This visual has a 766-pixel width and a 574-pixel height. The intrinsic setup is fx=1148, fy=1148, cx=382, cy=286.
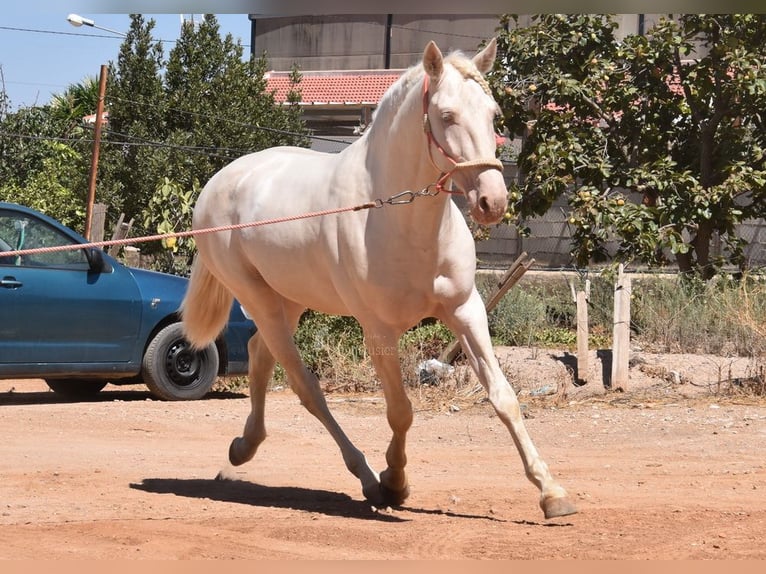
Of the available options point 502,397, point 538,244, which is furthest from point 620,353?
point 538,244

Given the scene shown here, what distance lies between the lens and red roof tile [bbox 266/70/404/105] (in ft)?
94.2

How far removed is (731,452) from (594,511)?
2711mm

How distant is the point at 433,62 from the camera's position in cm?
577

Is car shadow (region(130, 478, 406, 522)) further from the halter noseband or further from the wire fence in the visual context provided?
the wire fence

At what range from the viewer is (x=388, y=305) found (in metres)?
6.07

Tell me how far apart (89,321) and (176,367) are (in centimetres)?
116

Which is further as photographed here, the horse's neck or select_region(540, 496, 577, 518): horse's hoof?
the horse's neck

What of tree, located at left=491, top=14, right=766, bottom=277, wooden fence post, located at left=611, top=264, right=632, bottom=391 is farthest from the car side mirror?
tree, located at left=491, top=14, right=766, bottom=277

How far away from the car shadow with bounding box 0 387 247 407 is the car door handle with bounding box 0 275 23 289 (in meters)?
1.78

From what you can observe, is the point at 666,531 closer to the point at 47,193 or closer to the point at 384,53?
the point at 47,193

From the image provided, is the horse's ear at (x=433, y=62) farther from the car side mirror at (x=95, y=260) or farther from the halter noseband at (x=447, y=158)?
the car side mirror at (x=95, y=260)

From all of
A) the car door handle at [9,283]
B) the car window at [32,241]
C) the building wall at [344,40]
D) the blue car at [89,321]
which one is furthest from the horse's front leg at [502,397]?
the building wall at [344,40]

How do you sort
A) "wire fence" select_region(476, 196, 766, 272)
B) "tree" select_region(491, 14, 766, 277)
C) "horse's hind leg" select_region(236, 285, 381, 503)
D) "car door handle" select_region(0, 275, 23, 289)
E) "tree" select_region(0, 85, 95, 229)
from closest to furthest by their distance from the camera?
"horse's hind leg" select_region(236, 285, 381, 503) < "car door handle" select_region(0, 275, 23, 289) < "tree" select_region(491, 14, 766, 277) < "tree" select_region(0, 85, 95, 229) < "wire fence" select_region(476, 196, 766, 272)

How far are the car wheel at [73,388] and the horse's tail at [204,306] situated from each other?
179 inches
